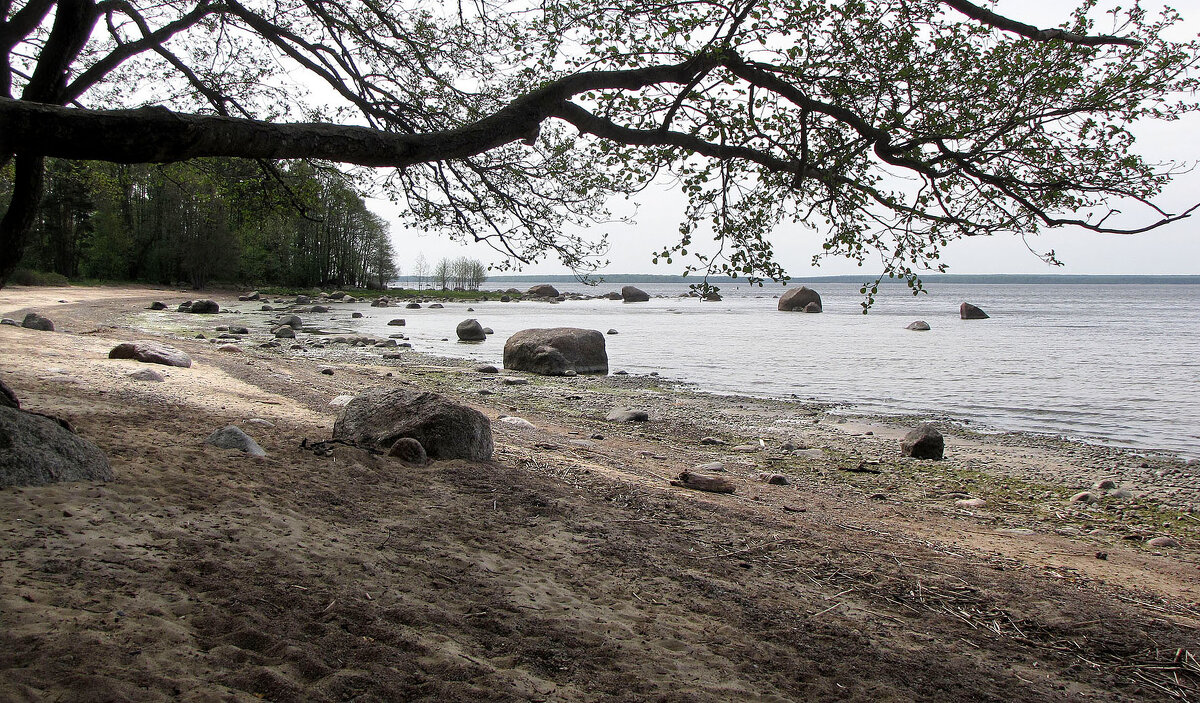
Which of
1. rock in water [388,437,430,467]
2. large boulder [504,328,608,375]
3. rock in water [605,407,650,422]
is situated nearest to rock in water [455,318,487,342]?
large boulder [504,328,608,375]

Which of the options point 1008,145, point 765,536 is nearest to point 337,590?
point 765,536

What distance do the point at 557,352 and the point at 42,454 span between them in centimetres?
1589

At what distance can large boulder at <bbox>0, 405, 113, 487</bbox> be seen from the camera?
4.25 m

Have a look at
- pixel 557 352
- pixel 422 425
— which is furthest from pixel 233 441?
pixel 557 352

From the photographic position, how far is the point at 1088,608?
4.79 meters

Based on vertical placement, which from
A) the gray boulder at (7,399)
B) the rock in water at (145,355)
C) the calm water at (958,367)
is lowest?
the calm water at (958,367)

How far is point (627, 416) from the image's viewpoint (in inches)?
517

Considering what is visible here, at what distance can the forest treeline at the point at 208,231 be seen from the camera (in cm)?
846

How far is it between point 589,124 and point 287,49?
4.25m

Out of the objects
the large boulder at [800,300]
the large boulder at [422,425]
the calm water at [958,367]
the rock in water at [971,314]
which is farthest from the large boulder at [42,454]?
the large boulder at [800,300]

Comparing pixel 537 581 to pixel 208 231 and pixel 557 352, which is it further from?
pixel 208 231

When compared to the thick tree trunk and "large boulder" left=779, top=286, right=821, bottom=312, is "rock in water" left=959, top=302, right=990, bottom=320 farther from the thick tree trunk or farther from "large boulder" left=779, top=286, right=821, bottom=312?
the thick tree trunk

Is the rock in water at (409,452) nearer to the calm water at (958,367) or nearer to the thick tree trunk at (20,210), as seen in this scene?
the thick tree trunk at (20,210)

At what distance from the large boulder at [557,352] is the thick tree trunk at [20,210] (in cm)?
1420
